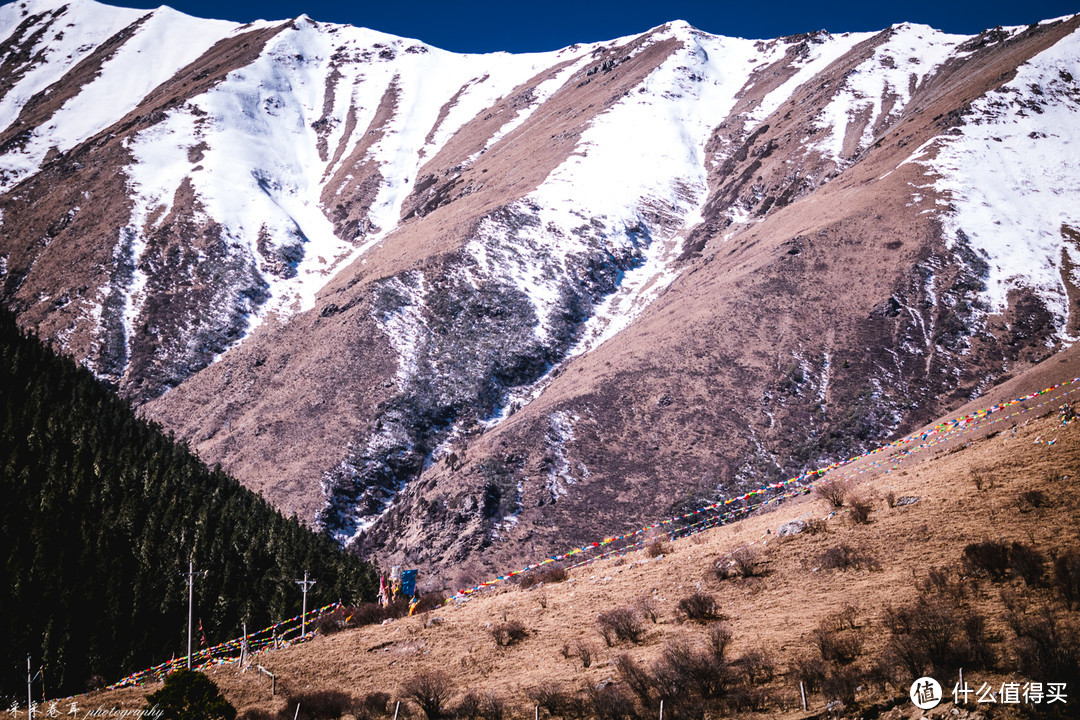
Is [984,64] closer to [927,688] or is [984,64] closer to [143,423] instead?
[143,423]

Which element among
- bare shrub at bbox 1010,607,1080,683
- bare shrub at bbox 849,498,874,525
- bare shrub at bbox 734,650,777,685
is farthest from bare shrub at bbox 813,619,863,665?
bare shrub at bbox 849,498,874,525

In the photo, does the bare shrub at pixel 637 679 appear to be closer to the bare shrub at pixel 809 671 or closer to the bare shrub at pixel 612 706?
the bare shrub at pixel 612 706

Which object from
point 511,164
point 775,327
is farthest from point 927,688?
point 511,164

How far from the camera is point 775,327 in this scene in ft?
254

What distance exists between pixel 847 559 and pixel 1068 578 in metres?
5.49

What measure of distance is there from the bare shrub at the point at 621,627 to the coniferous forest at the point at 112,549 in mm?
28626

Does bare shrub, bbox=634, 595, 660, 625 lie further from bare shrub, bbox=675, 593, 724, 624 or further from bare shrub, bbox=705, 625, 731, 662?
bare shrub, bbox=705, 625, 731, 662

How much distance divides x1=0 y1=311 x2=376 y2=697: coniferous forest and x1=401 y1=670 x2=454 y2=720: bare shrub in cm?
2519

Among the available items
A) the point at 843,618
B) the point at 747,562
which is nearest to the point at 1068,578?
the point at 843,618

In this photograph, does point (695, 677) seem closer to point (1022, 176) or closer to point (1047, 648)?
point (1047, 648)

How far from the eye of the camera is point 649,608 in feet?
65.5

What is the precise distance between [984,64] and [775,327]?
84.1 meters

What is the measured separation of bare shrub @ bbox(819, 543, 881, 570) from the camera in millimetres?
18719

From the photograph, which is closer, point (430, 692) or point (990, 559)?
point (990, 559)
